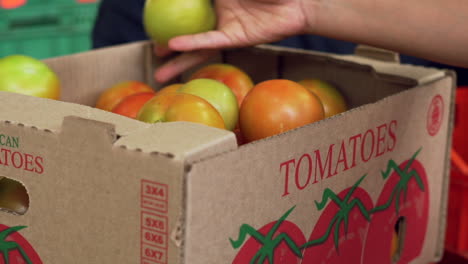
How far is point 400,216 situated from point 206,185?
0.47 meters

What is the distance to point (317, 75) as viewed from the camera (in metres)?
1.18

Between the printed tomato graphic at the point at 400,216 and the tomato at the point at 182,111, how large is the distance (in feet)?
0.88

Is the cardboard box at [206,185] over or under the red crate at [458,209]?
over

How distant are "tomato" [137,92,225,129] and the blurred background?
0.56 meters

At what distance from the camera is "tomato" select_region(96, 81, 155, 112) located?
3.58 ft

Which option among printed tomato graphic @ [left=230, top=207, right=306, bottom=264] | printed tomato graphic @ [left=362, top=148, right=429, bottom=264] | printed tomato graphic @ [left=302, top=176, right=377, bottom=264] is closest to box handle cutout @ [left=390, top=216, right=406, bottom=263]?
printed tomato graphic @ [left=362, top=148, right=429, bottom=264]

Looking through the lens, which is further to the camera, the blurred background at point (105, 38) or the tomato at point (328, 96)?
the blurred background at point (105, 38)

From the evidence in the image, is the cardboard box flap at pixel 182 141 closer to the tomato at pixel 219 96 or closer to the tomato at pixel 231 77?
the tomato at pixel 219 96

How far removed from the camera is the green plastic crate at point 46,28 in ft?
9.23

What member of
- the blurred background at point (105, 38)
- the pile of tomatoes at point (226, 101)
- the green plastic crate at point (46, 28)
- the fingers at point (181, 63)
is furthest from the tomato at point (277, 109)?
the green plastic crate at point (46, 28)

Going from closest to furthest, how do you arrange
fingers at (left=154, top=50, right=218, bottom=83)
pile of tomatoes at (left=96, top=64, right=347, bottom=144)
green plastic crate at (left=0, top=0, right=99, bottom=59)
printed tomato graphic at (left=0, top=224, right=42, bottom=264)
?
printed tomato graphic at (left=0, top=224, right=42, bottom=264)
pile of tomatoes at (left=96, top=64, right=347, bottom=144)
fingers at (left=154, top=50, right=218, bottom=83)
green plastic crate at (left=0, top=0, right=99, bottom=59)

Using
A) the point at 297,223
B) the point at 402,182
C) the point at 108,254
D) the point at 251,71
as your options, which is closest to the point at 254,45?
the point at 251,71

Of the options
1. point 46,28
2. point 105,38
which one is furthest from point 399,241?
point 46,28

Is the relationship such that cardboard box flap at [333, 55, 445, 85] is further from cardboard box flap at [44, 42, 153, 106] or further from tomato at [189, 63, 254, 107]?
cardboard box flap at [44, 42, 153, 106]
